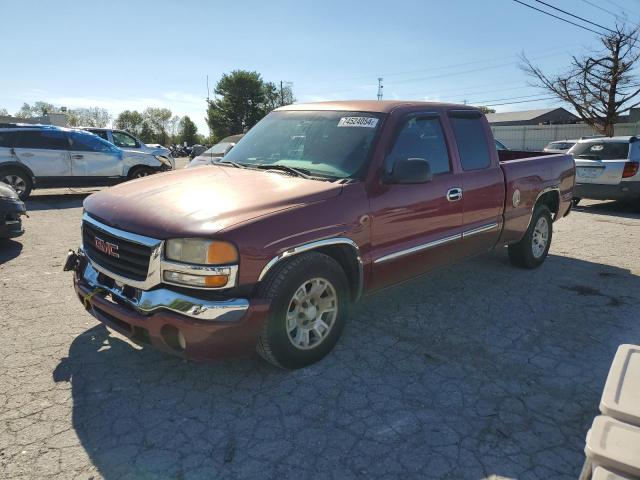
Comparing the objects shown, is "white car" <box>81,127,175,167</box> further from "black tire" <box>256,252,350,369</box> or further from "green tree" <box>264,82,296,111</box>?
"green tree" <box>264,82,296,111</box>

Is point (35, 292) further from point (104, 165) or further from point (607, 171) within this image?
point (607, 171)

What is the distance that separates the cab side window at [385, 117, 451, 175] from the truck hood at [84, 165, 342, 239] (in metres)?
0.83

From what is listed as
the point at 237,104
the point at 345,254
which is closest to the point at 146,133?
the point at 237,104

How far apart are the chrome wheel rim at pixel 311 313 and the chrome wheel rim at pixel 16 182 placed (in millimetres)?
10315

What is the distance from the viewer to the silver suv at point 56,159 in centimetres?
1101

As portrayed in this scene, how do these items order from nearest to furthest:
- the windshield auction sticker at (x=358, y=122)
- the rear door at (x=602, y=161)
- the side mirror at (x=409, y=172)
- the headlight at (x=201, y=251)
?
1. the headlight at (x=201, y=251)
2. the side mirror at (x=409, y=172)
3. the windshield auction sticker at (x=358, y=122)
4. the rear door at (x=602, y=161)

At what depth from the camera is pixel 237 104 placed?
253ft

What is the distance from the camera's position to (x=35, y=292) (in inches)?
198

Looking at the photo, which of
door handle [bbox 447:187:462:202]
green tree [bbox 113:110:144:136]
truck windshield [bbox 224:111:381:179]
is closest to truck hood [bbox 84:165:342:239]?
truck windshield [bbox 224:111:381:179]

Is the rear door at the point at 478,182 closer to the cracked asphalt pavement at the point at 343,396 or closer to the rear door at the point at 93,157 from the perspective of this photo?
the cracked asphalt pavement at the point at 343,396

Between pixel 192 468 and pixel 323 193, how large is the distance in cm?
186

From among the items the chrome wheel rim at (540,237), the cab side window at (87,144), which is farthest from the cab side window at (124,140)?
the chrome wheel rim at (540,237)

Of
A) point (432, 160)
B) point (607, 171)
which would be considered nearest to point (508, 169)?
point (432, 160)

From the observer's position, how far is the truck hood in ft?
9.70
